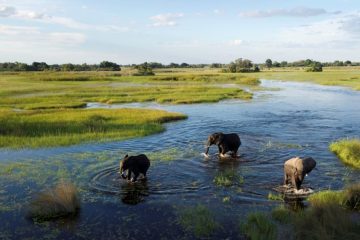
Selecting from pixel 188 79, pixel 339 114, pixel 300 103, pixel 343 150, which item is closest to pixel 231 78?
pixel 188 79

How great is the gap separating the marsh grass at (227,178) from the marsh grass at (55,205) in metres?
6.04

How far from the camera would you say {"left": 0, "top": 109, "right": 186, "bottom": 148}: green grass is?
26938mm

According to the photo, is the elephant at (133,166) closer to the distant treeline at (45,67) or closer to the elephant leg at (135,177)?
the elephant leg at (135,177)

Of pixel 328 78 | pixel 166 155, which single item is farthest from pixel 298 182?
pixel 328 78

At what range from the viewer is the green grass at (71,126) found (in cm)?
2694

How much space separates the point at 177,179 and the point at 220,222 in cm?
509

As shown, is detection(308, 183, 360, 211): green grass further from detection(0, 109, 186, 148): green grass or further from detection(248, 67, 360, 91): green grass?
detection(248, 67, 360, 91): green grass

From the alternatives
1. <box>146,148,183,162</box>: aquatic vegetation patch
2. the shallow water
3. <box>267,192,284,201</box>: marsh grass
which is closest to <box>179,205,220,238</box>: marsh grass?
the shallow water

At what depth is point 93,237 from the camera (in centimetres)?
1272

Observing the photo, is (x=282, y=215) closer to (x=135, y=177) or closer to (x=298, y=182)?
(x=298, y=182)

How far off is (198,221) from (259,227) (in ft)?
6.30

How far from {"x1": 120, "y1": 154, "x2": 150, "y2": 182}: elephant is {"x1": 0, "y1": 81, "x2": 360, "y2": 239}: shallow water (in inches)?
17.4

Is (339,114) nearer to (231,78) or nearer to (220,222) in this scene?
(220,222)

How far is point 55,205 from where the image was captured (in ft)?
47.4
